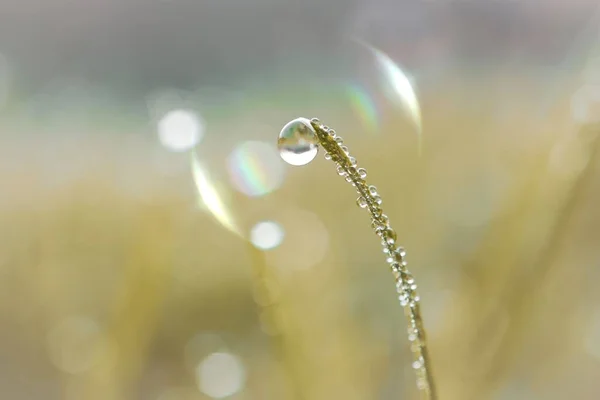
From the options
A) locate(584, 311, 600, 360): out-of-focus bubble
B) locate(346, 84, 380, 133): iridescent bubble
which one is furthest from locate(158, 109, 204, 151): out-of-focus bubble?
locate(584, 311, 600, 360): out-of-focus bubble

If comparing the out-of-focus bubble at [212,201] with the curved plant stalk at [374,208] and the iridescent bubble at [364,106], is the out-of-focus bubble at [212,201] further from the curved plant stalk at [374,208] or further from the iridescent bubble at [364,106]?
the curved plant stalk at [374,208]

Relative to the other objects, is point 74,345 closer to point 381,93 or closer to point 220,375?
point 220,375

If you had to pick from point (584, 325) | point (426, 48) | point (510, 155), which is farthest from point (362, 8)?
point (584, 325)

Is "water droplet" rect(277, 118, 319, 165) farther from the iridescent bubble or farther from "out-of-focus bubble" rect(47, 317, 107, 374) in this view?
the iridescent bubble

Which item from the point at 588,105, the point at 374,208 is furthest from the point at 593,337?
the point at 374,208

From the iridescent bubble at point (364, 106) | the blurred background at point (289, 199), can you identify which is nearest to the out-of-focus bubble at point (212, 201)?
the blurred background at point (289, 199)

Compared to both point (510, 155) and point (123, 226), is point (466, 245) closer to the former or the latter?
point (510, 155)
